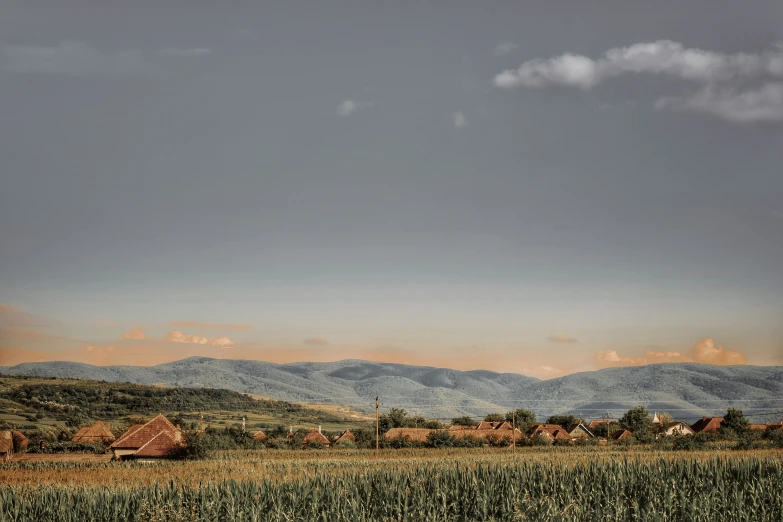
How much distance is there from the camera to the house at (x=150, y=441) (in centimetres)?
6700

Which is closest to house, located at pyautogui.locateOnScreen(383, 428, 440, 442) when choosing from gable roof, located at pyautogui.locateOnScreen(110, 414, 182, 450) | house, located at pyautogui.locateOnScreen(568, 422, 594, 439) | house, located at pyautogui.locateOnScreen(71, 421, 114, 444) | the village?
the village

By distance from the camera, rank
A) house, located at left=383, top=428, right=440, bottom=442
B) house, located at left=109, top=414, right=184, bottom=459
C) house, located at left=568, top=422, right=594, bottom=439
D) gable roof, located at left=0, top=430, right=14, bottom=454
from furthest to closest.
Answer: house, located at left=568, top=422, right=594, bottom=439
house, located at left=383, top=428, right=440, bottom=442
gable roof, located at left=0, top=430, right=14, bottom=454
house, located at left=109, top=414, right=184, bottom=459

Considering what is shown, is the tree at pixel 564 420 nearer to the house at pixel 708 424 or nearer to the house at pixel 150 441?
the house at pixel 708 424

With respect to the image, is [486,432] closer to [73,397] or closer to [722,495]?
[722,495]

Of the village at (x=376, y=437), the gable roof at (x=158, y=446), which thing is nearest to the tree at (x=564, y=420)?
the village at (x=376, y=437)

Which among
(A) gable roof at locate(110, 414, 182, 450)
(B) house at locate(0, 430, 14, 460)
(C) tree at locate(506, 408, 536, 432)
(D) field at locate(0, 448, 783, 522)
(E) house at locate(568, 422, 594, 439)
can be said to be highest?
(D) field at locate(0, 448, 783, 522)

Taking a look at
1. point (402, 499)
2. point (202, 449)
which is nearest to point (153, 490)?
point (402, 499)

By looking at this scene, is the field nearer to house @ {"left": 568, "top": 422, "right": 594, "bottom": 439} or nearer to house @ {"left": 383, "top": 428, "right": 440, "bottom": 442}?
house @ {"left": 383, "top": 428, "right": 440, "bottom": 442}

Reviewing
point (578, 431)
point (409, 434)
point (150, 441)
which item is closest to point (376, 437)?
point (409, 434)

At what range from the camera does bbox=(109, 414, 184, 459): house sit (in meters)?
67.0

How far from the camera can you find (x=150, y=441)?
68.1 metres

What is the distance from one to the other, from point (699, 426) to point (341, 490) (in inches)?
5853

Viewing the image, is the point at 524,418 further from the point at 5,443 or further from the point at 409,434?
the point at 5,443

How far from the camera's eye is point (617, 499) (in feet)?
73.5
